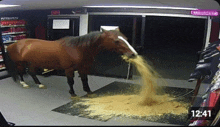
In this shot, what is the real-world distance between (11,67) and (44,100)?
0.27m

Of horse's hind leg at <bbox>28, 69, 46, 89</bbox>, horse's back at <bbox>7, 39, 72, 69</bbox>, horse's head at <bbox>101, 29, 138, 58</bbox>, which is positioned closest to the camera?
horse's head at <bbox>101, 29, 138, 58</bbox>

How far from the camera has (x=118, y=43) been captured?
887mm

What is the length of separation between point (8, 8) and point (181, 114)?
3.21ft

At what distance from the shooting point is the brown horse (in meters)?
0.90

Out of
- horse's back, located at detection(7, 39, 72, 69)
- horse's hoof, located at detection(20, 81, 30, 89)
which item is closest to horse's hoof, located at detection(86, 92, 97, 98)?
horse's back, located at detection(7, 39, 72, 69)

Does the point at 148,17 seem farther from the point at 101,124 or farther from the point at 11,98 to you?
the point at 11,98

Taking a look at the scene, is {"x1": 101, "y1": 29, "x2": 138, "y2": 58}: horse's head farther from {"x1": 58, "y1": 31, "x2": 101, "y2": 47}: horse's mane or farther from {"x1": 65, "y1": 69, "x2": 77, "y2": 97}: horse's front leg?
{"x1": 65, "y1": 69, "x2": 77, "y2": 97}: horse's front leg

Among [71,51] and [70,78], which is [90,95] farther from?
[71,51]

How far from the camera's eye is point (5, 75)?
1194 mm

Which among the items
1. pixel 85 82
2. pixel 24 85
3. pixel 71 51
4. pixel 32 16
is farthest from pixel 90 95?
pixel 32 16

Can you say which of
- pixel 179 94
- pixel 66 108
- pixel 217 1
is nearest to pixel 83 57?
pixel 66 108

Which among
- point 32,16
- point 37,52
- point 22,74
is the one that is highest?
point 32,16

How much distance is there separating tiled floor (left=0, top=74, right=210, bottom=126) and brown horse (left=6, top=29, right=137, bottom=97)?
0.16 feet

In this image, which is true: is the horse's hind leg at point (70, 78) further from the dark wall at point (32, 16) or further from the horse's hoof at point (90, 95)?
the dark wall at point (32, 16)
